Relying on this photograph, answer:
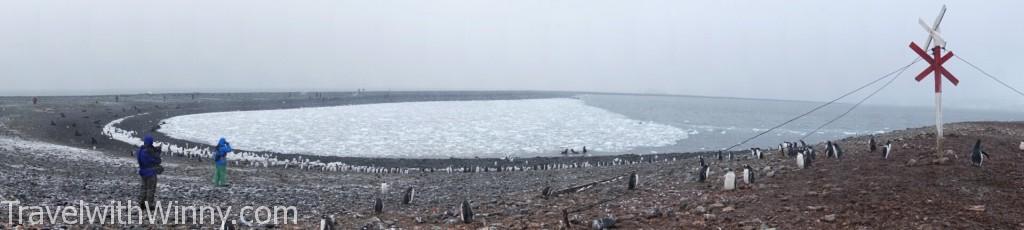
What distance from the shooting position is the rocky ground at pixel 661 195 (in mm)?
7656

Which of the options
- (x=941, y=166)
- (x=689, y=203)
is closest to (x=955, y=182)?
(x=941, y=166)

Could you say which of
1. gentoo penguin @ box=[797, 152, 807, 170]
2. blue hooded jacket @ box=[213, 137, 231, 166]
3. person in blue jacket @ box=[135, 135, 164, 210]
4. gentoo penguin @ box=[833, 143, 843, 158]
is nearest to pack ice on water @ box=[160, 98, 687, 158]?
blue hooded jacket @ box=[213, 137, 231, 166]

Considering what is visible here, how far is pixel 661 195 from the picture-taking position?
1067cm

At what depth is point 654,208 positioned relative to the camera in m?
9.29

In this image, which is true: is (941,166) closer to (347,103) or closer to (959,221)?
(959,221)

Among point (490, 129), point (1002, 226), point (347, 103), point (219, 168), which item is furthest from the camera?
point (347, 103)

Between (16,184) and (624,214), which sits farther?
(16,184)

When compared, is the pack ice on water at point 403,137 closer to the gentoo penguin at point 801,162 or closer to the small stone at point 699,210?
the gentoo penguin at point 801,162

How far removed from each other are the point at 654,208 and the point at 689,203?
1.80ft

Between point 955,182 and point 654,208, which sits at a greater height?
point 955,182

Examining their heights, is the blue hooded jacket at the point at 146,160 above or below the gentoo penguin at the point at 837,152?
below

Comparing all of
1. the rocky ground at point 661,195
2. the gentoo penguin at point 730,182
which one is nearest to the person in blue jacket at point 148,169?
the rocky ground at point 661,195

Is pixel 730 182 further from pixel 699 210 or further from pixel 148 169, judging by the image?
pixel 148 169

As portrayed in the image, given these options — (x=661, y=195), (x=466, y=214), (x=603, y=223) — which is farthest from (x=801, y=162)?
(x=466, y=214)
